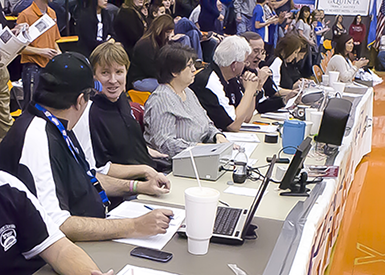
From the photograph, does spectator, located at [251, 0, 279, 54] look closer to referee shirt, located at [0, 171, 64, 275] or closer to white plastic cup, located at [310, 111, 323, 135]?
white plastic cup, located at [310, 111, 323, 135]

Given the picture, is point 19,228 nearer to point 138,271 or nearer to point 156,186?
point 138,271

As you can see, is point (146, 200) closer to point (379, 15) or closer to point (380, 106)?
point (380, 106)

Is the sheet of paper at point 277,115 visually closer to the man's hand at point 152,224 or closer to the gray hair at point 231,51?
the gray hair at point 231,51

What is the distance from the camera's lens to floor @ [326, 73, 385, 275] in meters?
2.37

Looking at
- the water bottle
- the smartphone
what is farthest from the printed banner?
the smartphone

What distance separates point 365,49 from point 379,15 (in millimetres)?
968

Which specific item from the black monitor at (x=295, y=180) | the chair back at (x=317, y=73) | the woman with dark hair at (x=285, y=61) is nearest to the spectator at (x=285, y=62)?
the woman with dark hair at (x=285, y=61)

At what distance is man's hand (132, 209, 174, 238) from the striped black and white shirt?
102 cm

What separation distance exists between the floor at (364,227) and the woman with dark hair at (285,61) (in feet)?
3.61

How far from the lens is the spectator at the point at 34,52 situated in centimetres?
351

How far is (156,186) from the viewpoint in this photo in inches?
67.5

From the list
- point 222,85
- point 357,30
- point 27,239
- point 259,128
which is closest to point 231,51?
point 222,85

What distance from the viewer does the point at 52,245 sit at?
113cm

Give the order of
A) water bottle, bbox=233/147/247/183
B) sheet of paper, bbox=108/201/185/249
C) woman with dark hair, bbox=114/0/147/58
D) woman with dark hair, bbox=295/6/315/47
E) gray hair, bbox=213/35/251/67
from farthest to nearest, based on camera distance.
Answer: woman with dark hair, bbox=295/6/315/47
woman with dark hair, bbox=114/0/147/58
gray hair, bbox=213/35/251/67
water bottle, bbox=233/147/247/183
sheet of paper, bbox=108/201/185/249
